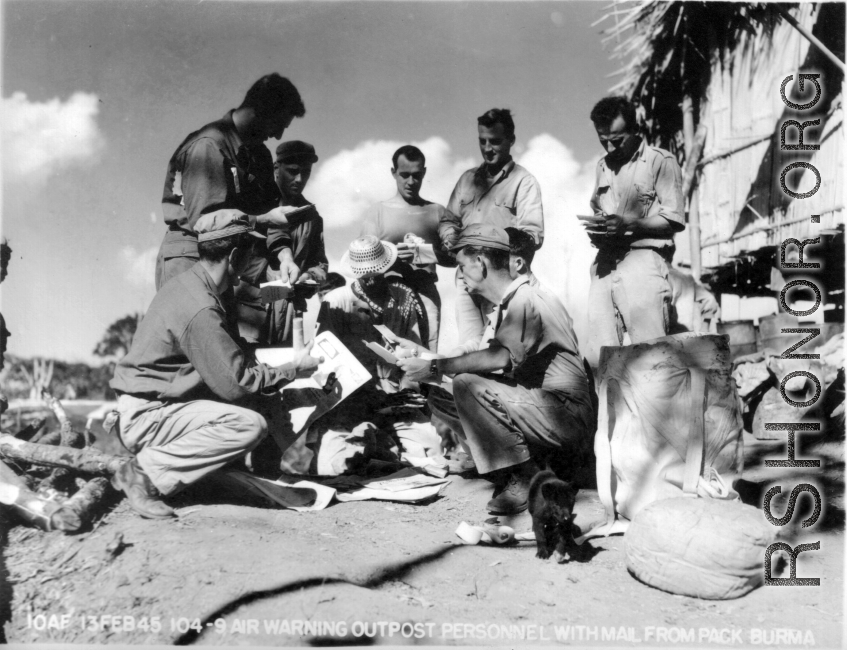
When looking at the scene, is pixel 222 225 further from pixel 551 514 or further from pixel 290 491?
Answer: pixel 551 514

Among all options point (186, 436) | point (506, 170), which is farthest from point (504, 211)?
point (186, 436)

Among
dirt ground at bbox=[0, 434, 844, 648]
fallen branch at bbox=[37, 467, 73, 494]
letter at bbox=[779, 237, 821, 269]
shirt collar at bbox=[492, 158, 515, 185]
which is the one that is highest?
shirt collar at bbox=[492, 158, 515, 185]

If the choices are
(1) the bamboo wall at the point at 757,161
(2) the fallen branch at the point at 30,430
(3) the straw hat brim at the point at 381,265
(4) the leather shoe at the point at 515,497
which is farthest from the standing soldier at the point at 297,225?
(1) the bamboo wall at the point at 757,161

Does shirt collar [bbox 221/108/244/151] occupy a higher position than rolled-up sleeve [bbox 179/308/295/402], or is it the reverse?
shirt collar [bbox 221/108/244/151]

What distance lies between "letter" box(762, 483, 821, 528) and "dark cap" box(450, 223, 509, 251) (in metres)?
2.10

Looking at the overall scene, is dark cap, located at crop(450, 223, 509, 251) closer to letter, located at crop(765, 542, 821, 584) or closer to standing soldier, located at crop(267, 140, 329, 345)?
standing soldier, located at crop(267, 140, 329, 345)

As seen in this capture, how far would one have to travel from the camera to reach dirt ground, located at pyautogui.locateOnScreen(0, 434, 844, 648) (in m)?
3.60

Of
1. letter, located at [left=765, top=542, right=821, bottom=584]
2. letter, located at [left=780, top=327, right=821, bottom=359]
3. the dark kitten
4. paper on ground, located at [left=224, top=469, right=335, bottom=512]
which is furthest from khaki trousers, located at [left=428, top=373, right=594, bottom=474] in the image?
letter, located at [left=780, top=327, right=821, bottom=359]

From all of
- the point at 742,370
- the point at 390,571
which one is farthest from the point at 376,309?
the point at 742,370

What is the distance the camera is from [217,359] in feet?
14.0

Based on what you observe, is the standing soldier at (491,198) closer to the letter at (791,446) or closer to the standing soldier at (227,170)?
the standing soldier at (227,170)

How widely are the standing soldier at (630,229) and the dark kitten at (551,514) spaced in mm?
1554

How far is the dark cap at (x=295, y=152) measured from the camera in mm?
5430

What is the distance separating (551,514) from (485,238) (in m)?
1.73
